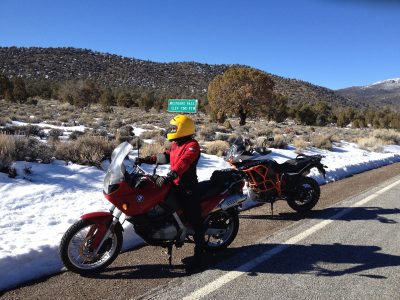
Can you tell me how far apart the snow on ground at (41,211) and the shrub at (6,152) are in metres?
0.25

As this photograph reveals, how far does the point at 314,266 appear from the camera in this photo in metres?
5.16

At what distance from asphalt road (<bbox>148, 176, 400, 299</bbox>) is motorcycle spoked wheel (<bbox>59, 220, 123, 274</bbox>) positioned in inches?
38.5

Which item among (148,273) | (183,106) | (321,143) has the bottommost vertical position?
(148,273)

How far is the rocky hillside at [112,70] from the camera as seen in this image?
78812 millimetres

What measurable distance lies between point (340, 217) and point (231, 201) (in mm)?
2805

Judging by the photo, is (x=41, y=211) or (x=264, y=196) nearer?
(x=41, y=211)

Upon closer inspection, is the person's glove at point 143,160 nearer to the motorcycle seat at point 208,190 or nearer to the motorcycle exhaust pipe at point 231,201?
the motorcycle seat at point 208,190

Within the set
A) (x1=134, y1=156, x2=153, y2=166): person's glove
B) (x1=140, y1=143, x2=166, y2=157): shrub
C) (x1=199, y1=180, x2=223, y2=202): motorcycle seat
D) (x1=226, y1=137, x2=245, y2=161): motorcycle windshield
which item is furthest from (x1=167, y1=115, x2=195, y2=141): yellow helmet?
(x1=140, y1=143, x2=166, y2=157): shrub

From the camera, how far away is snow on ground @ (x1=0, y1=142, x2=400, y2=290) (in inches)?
191

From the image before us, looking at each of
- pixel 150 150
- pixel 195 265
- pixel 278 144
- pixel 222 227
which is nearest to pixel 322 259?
pixel 222 227

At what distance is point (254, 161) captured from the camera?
776cm

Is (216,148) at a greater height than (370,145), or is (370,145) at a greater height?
(216,148)

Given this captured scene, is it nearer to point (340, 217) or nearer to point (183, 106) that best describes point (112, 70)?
point (183, 106)

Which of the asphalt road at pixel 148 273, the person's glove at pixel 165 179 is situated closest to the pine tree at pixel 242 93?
the asphalt road at pixel 148 273
